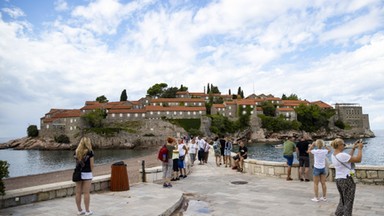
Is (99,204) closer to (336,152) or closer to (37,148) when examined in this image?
(336,152)

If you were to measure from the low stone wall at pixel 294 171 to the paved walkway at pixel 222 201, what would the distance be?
442mm

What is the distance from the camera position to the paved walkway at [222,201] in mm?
7035

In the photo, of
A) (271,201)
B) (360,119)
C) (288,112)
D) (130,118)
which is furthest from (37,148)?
(360,119)

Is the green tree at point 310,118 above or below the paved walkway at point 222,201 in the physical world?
above

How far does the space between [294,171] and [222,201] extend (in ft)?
15.7

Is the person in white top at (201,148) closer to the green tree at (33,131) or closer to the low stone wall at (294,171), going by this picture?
the low stone wall at (294,171)

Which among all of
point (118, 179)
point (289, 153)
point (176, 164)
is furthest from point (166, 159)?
point (289, 153)

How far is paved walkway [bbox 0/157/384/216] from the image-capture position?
23.1 ft

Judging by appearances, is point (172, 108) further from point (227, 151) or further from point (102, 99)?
point (227, 151)

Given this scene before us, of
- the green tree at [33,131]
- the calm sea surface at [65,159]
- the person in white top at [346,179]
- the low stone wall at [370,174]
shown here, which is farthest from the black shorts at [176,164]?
the green tree at [33,131]

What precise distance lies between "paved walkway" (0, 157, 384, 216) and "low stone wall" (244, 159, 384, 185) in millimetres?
442

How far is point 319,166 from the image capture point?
8.06 m

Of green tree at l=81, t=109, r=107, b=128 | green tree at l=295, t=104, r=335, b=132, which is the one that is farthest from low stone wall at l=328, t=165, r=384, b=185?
green tree at l=295, t=104, r=335, b=132

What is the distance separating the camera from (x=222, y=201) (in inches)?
331
